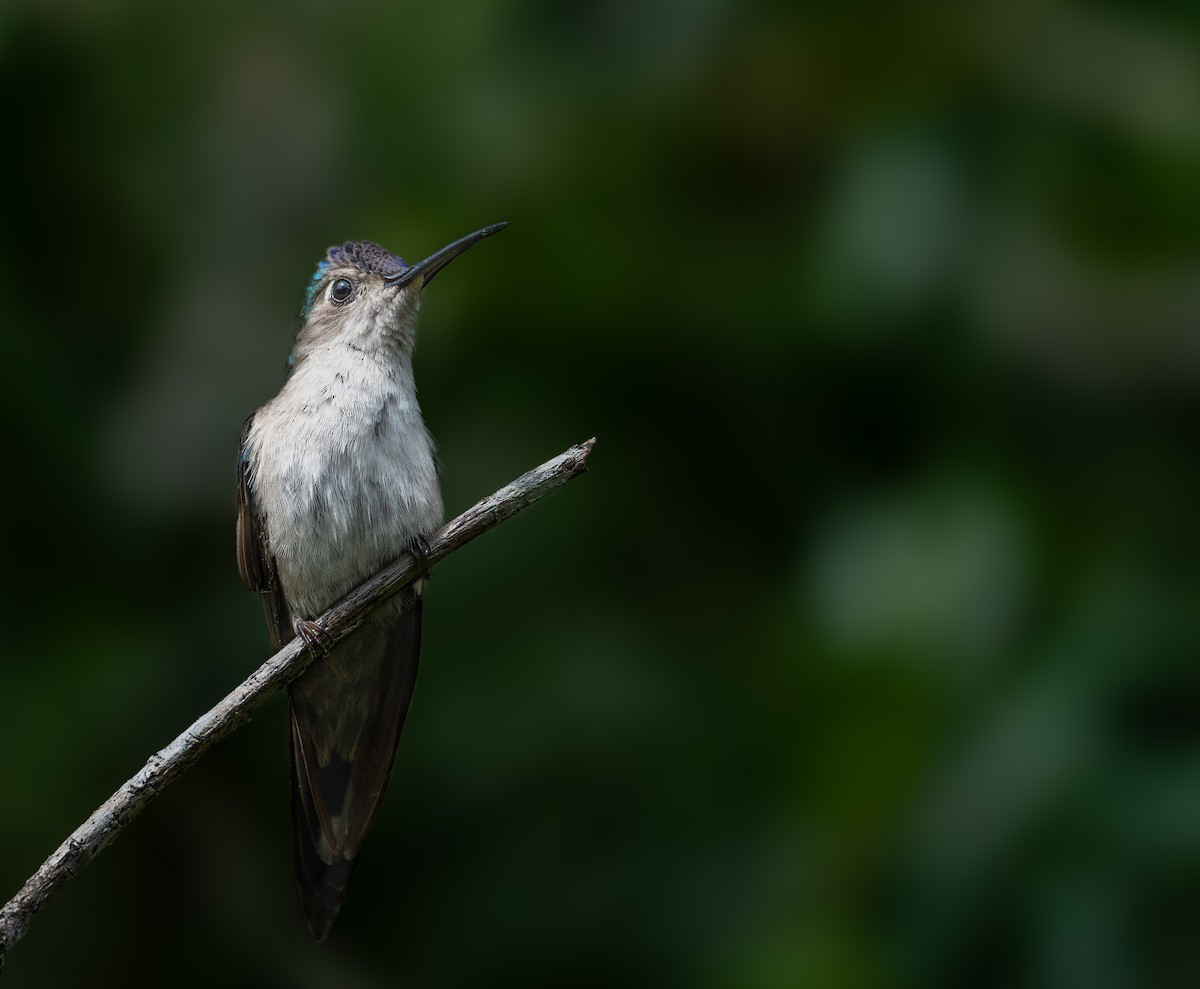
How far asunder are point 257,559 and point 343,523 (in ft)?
1.38


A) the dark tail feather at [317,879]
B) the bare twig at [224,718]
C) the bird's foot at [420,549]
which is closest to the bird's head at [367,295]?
the bird's foot at [420,549]

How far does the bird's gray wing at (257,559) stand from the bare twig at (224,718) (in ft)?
1.84

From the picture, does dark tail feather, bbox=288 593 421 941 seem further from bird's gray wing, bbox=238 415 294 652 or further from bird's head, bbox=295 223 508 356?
bird's head, bbox=295 223 508 356

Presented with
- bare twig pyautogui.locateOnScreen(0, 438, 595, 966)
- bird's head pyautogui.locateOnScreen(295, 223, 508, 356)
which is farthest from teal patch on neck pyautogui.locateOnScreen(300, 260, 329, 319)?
bare twig pyautogui.locateOnScreen(0, 438, 595, 966)

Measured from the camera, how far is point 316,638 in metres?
2.69

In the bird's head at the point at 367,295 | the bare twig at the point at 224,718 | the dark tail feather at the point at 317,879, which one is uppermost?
the bird's head at the point at 367,295

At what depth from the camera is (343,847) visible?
2973 millimetres

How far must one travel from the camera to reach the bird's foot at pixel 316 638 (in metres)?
2.68

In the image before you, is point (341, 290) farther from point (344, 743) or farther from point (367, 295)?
point (344, 743)

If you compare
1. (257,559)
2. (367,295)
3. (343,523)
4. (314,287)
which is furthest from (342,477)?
(314,287)

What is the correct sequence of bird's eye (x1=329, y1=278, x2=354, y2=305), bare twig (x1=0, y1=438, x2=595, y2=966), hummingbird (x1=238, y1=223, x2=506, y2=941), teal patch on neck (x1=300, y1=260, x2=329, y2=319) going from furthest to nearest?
1. teal patch on neck (x1=300, y1=260, x2=329, y2=319)
2. bird's eye (x1=329, y1=278, x2=354, y2=305)
3. hummingbird (x1=238, y1=223, x2=506, y2=941)
4. bare twig (x1=0, y1=438, x2=595, y2=966)

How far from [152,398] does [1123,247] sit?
2.91 metres

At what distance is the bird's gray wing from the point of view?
3.28 metres

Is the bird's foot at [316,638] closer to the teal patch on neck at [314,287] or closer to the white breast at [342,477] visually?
the white breast at [342,477]
